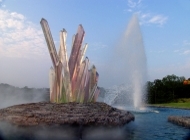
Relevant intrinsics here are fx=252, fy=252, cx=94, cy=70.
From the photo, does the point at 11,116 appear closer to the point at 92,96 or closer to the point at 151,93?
the point at 92,96

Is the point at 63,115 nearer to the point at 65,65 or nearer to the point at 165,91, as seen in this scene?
the point at 65,65

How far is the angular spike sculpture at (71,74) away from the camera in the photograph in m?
9.97

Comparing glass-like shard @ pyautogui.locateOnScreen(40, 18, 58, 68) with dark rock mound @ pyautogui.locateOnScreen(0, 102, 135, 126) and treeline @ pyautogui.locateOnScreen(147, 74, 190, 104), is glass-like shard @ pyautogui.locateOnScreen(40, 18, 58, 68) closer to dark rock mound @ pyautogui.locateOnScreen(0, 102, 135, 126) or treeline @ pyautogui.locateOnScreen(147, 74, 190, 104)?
dark rock mound @ pyautogui.locateOnScreen(0, 102, 135, 126)

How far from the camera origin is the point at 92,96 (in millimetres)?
10688

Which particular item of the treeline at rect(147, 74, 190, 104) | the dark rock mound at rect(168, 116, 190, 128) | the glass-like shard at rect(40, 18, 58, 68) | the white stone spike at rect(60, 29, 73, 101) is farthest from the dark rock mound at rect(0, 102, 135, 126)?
the treeline at rect(147, 74, 190, 104)

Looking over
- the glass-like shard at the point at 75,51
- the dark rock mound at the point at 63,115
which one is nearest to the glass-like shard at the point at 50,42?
A: the glass-like shard at the point at 75,51

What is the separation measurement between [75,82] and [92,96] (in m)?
0.95

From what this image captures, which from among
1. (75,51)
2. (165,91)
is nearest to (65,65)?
(75,51)

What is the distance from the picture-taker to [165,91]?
41.4 m

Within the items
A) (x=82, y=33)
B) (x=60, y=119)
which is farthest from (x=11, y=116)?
(x=82, y=33)

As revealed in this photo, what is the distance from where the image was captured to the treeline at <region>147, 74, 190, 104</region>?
3778cm

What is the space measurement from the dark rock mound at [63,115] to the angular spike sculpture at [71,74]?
47.3 inches

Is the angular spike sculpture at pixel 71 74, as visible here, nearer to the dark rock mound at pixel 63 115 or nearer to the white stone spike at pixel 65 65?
the white stone spike at pixel 65 65

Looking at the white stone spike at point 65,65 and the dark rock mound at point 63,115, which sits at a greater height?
the white stone spike at point 65,65
